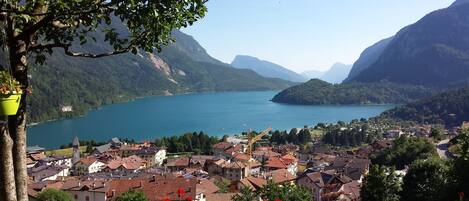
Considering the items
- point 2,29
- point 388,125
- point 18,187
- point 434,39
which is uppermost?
point 434,39

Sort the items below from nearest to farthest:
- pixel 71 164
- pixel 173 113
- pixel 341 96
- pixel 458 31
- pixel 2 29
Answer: pixel 2 29
pixel 71 164
pixel 173 113
pixel 341 96
pixel 458 31

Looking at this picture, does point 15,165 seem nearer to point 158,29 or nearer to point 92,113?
point 158,29

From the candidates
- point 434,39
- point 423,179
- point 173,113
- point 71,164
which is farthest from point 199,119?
point 434,39

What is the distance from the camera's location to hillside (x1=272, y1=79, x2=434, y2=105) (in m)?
160

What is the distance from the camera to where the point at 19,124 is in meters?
2.91

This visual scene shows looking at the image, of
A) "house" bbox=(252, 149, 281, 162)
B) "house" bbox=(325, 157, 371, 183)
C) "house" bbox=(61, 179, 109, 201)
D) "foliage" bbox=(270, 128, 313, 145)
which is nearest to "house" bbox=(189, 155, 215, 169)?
A: "house" bbox=(252, 149, 281, 162)

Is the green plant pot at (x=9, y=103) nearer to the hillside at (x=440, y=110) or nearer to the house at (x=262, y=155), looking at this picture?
the house at (x=262, y=155)

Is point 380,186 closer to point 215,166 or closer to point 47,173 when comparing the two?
point 215,166

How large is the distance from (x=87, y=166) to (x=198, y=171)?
1226 centimetres

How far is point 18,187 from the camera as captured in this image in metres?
2.89

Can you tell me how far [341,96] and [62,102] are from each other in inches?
3423

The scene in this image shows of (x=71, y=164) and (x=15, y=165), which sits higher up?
(x=15, y=165)

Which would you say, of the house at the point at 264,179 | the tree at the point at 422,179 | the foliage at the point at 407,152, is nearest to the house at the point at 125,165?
the house at the point at 264,179

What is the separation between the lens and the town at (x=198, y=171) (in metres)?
27.5
